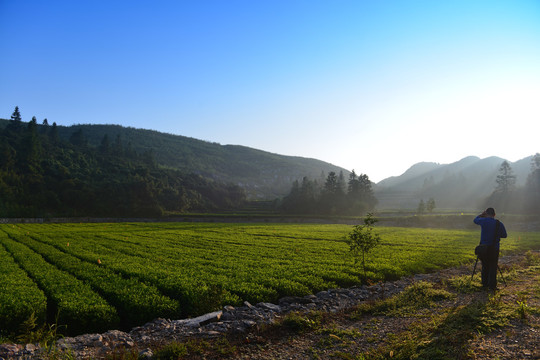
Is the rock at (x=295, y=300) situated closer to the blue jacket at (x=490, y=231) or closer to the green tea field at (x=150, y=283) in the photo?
the green tea field at (x=150, y=283)

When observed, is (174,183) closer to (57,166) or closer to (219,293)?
(57,166)

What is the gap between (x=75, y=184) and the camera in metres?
107

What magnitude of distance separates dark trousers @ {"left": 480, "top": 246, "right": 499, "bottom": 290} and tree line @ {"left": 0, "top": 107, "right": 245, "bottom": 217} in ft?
342

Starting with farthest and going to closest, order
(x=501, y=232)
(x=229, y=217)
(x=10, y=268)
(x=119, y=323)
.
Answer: (x=229, y=217) < (x=10, y=268) < (x=501, y=232) < (x=119, y=323)

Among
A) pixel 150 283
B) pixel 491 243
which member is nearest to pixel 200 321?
pixel 150 283

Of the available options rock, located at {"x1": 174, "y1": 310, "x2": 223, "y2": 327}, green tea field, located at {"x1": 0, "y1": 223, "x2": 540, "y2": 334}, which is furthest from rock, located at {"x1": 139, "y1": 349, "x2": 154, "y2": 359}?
green tea field, located at {"x1": 0, "y1": 223, "x2": 540, "y2": 334}

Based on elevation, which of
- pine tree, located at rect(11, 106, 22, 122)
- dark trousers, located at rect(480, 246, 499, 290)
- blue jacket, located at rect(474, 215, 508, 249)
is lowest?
dark trousers, located at rect(480, 246, 499, 290)

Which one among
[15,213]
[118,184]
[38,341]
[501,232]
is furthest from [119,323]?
[118,184]

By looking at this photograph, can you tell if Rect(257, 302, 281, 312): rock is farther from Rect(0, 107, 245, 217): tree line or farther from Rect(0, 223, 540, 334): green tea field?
Rect(0, 107, 245, 217): tree line

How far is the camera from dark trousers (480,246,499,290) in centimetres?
1312

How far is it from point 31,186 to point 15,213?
22059 millimetres

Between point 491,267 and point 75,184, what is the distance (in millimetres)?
124542

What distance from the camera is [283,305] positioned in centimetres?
1302

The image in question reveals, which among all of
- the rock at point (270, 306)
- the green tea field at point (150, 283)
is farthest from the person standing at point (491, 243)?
the rock at point (270, 306)
